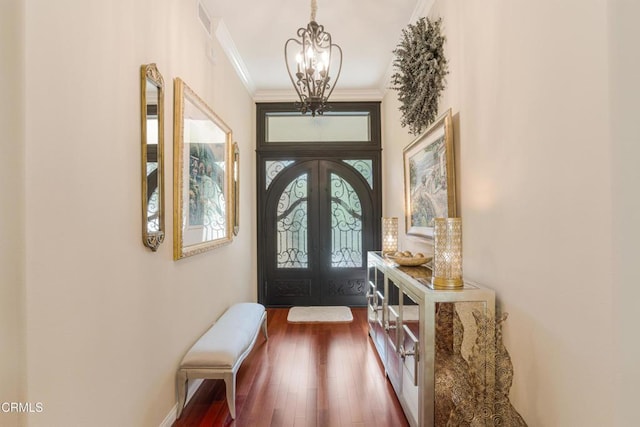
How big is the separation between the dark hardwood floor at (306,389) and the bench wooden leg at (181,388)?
0.10m

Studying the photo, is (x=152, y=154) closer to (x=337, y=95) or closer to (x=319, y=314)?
(x=319, y=314)

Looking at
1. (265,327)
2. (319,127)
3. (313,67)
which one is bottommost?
(265,327)

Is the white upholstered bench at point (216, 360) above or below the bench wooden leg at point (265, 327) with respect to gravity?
above

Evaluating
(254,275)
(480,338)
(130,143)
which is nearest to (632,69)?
(480,338)

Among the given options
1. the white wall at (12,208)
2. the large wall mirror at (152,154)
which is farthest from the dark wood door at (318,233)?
the white wall at (12,208)

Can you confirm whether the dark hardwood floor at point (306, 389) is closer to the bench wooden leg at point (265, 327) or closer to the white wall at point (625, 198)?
the bench wooden leg at point (265, 327)

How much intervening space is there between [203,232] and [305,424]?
1580 mm

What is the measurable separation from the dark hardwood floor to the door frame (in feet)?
5.07

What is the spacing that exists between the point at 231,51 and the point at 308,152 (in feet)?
5.75

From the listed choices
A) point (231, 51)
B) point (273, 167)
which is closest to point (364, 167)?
point (273, 167)

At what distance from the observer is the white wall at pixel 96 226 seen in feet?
3.65

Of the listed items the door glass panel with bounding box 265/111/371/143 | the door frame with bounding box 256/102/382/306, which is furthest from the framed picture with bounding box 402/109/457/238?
the door glass panel with bounding box 265/111/371/143

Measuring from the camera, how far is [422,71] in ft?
8.44

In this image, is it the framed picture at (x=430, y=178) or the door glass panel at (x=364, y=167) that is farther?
the door glass panel at (x=364, y=167)
